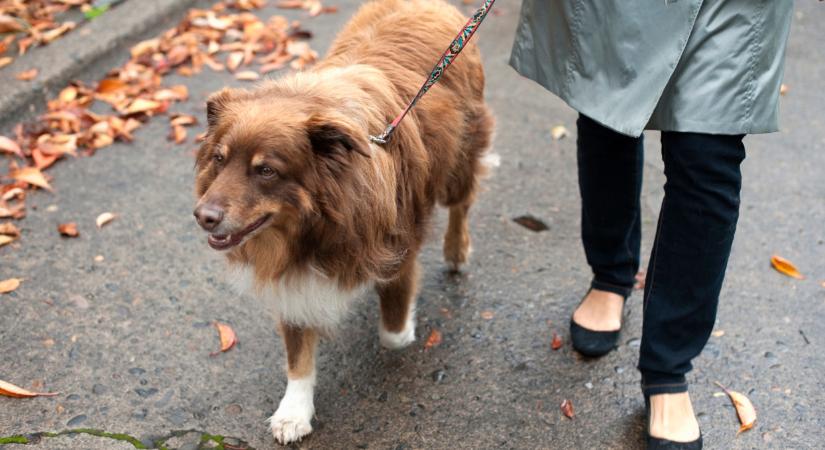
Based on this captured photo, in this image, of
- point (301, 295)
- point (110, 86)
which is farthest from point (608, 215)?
point (110, 86)

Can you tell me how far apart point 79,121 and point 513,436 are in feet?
10.7

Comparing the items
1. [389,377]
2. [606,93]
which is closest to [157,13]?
[389,377]

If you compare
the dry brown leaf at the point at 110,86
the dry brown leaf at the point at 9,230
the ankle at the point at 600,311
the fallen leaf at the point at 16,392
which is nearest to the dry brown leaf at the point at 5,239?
the dry brown leaf at the point at 9,230

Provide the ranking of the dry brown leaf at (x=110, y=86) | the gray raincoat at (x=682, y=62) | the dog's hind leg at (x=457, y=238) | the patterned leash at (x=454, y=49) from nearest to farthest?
1. the gray raincoat at (x=682, y=62)
2. the patterned leash at (x=454, y=49)
3. the dog's hind leg at (x=457, y=238)
4. the dry brown leaf at (x=110, y=86)

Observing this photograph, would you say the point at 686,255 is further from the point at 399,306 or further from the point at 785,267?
the point at 785,267

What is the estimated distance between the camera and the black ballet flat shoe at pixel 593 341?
10.6 feet

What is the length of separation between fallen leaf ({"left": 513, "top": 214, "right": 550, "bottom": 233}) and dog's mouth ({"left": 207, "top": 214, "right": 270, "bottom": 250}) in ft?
6.52

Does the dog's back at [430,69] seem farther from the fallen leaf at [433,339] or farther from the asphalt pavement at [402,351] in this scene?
the fallen leaf at [433,339]

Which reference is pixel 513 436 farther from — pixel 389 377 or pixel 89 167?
pixel 89 167

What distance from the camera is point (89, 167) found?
173 inches

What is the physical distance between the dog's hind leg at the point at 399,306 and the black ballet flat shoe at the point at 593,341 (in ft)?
2.22

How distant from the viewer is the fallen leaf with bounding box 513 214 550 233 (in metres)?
4.09

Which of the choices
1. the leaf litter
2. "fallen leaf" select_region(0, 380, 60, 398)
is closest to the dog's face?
"fallen leaf" select_region(0, 380, 60, 398)

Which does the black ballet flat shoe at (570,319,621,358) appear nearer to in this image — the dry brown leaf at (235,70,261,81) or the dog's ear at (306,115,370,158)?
the dog's ear at (306,115,370,158)
